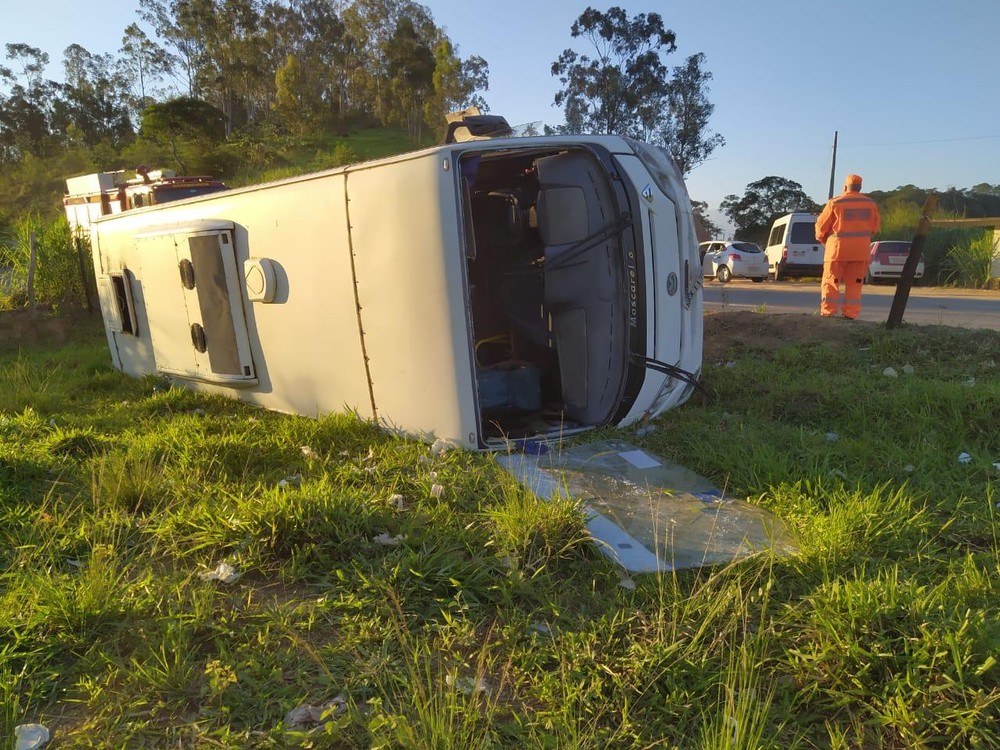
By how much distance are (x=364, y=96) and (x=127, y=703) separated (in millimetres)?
60424

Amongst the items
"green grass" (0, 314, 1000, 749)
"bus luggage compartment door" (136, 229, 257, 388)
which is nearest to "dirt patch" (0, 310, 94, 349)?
"bus luggage compartment door" (136, 229, 257, 388)

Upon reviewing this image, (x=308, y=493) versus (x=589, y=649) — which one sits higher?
(x=308, y=493)

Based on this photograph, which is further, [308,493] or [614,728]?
[308,493]

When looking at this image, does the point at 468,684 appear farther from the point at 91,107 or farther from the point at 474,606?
the point at 91,107

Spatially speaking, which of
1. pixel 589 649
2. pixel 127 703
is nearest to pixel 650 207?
pixel 589 649

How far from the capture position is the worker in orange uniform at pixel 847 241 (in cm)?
734

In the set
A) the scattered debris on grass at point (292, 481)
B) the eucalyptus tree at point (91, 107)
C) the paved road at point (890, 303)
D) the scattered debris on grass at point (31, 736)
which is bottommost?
the paved road at point (890, 303)

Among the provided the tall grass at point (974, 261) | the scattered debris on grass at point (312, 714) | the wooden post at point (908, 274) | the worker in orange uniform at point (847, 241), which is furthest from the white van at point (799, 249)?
the scattered debris on grass at point (312, 714)

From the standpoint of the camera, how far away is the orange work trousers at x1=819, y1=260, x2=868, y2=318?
7480 millimetres

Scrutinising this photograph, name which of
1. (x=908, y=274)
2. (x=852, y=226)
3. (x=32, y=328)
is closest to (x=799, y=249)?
(x=852, y=226)

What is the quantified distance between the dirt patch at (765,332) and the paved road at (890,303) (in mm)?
944

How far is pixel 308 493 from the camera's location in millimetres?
2785

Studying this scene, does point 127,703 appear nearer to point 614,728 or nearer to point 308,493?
point 308,493

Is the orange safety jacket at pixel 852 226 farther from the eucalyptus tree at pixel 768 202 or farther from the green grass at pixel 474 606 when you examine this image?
the eucalyptus tree at pixel 768 202
